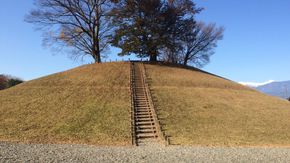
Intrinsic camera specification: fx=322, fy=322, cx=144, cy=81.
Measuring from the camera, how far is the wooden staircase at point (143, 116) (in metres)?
18.5

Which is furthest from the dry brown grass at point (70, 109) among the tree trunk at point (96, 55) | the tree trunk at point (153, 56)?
the tree trunk at point (153, 56)

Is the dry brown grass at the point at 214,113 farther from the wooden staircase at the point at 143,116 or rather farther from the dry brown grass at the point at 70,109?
the dry brown grass at the point at 70,109

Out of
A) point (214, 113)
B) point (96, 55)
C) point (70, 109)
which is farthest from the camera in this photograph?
point (96, 55)

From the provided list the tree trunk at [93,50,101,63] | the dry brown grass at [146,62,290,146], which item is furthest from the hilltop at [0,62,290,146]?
the tree trunk at [93,50,101,63]

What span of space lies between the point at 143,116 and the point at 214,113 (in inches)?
220

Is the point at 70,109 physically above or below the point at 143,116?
above

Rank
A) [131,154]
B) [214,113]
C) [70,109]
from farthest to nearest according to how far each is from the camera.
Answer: [214,113] < [70,109] < [131,154]

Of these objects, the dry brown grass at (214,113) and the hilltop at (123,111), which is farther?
the dry brown grass at (214,113)

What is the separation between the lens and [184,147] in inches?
627

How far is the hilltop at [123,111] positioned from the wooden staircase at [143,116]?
0.51m

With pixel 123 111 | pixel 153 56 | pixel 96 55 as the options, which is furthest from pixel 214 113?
pixel 96 55

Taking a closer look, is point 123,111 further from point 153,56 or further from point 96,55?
point 96,55

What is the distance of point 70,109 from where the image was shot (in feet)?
76.1

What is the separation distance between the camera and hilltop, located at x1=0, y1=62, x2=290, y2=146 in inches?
719
